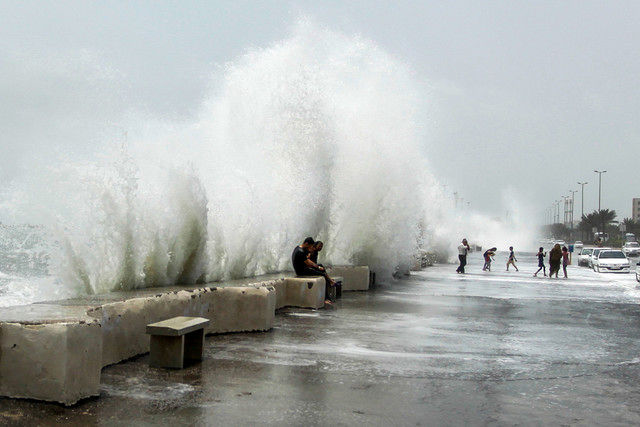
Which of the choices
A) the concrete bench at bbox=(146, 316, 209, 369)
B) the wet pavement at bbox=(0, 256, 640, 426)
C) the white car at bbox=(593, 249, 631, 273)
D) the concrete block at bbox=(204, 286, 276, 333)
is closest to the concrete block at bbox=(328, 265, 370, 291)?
the wet pavement at bbox=(0, 256, 640, 426)

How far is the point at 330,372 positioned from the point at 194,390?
1.55 m

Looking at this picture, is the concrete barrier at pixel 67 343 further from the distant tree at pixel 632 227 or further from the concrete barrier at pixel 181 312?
the distant tree at pixel 632 227

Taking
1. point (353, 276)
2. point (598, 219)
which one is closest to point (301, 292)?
point (353, 276)

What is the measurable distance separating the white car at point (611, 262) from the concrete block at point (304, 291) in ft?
81.6

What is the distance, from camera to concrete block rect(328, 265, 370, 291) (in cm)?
1839

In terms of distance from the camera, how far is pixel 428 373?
7145mm

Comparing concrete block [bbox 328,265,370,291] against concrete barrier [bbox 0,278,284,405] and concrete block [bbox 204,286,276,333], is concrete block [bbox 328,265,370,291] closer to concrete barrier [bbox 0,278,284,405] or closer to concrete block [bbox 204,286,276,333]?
concrete block [bbox 204,286,276,333]

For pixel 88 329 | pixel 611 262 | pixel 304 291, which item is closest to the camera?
pixel 88 329

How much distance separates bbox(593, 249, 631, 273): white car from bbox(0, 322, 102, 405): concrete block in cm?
3222

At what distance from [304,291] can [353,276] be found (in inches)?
229

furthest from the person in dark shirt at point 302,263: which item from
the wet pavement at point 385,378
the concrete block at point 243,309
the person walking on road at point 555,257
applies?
the person walking on road at point 555,257

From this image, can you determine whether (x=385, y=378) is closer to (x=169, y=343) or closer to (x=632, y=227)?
(x=169, y=343)

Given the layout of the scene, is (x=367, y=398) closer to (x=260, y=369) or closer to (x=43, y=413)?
(x=260, y=369)

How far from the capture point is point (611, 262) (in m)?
33.6
